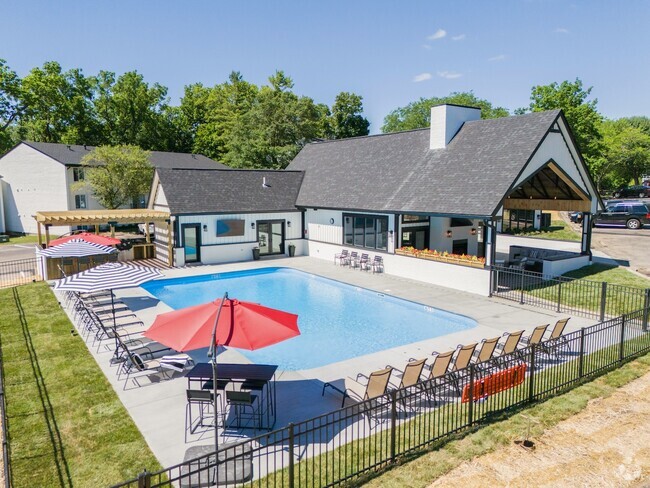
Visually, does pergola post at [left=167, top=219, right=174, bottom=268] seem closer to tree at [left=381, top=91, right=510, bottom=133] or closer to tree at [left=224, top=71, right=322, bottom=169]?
tree at [left=224, top=71, right=322, bottom=169]

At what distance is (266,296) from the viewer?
68.3ft

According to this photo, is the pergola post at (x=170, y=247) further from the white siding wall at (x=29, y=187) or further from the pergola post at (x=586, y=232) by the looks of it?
the pergola post at (x=586, y=232)

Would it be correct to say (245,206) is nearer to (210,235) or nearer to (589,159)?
(210,235)

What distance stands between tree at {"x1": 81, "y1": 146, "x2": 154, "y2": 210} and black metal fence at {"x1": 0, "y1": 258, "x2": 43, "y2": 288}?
12722mm

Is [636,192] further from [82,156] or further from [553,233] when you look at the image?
[82,156]

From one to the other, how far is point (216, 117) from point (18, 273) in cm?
4409

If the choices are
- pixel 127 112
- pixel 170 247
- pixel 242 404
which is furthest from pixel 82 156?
pixel 242 404

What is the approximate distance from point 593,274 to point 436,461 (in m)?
17.6

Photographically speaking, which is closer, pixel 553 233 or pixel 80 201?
pixel 553 233

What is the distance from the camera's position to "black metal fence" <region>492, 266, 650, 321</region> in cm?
1630

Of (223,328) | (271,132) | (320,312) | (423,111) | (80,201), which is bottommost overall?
(320,312)

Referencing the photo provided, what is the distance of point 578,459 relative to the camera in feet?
24.9

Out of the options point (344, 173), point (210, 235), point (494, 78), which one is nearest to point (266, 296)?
point (210, 235)

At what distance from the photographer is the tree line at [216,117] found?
45844 millimetres
